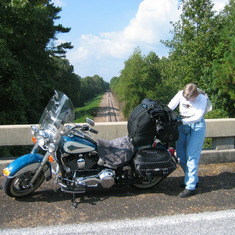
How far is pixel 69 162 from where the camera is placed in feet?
13.9

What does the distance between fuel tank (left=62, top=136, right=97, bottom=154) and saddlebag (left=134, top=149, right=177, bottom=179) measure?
0.73m

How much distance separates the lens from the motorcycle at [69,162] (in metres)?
4.05

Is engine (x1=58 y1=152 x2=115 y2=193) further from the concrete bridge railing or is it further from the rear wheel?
the concrete bridge railing

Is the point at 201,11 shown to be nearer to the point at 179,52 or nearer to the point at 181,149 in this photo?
the point at 179,52

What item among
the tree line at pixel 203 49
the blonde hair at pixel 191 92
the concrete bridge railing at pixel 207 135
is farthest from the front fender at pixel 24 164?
the tree line at pixel 203 49

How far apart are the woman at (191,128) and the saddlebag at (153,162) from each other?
0.33m

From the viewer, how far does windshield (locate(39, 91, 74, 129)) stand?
408 centimetres

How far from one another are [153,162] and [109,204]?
36.8 inches

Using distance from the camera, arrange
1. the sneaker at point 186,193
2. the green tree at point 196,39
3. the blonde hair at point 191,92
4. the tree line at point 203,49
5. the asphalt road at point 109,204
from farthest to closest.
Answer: the green tree at point 196,39 → the tree line at point 203,49 → the sneaker at point 186,193 → the blonde hair at point 191,92 → the asphalt road at point 109,204

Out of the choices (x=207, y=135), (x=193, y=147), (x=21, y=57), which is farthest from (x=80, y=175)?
(x=21, y=57)

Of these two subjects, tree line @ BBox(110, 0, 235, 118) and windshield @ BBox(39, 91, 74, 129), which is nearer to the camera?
windshield @ BBox(39, 91, 74, 129)

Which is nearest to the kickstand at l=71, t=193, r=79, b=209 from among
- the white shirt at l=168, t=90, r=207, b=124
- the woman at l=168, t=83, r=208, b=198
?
the woman at l=168, t=83, r=208, b=198

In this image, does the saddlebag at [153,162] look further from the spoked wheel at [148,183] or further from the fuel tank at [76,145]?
the fuel tank at [76,145]

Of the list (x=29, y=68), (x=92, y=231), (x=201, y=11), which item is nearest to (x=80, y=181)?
(x=92, y=231)
